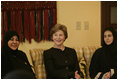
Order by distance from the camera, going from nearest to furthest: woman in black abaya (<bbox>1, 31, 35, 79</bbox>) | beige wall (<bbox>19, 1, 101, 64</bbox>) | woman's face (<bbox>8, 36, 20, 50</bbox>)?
1. woman in black abaya (<bbox>1, 31, 35, 79</bbox>)
2. woman's face (<bbox>8, 36, 20, 50</bbox>)
3. beige wall (<bbox>19, 1, 101, 64</bbox>)

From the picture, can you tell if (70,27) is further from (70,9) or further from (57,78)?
(57,78)

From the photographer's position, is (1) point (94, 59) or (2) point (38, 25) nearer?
(1) point (94, 59)

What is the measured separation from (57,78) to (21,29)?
1266 mm

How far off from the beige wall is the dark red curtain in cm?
15

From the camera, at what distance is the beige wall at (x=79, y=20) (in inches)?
122

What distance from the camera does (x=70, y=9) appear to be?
3.15m

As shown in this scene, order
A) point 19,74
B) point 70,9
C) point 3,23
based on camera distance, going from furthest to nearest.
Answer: point 70,9 → point 3,23 → point 19,74

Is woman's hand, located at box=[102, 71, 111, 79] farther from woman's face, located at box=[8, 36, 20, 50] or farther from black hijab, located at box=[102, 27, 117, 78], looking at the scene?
woman's face, located at box=[8, 36, 20, 50]

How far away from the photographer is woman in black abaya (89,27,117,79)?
214 cm

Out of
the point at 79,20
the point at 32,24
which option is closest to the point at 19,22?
the point at 32,24

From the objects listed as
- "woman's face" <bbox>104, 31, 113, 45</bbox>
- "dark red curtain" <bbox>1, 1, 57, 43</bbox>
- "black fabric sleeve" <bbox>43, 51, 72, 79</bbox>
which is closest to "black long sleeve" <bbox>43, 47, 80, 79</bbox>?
"black fabric sleeve" <bbox>43, 51, 72, 79</bbox>

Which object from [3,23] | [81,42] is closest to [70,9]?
[81,42]

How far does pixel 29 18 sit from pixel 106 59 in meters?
1.48

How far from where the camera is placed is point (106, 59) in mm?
2199
